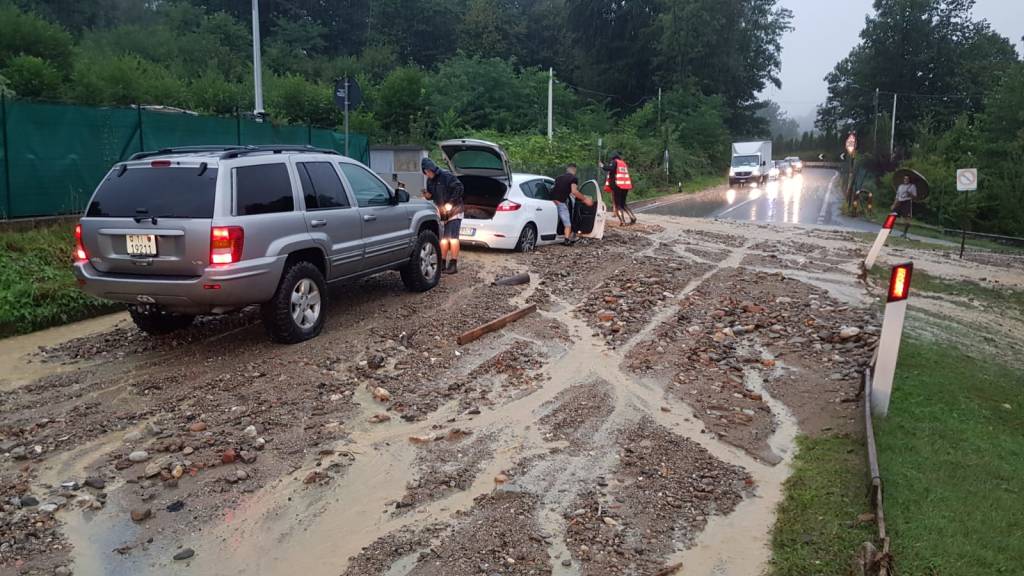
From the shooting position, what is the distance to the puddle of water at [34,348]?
7.19 m

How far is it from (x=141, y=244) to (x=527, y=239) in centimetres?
808

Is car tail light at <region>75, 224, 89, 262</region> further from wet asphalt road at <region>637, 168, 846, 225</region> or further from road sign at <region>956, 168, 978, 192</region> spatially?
wet asphalt road at <region>637, 168, 846, 225</region>

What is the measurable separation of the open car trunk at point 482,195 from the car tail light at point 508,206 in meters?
0.09

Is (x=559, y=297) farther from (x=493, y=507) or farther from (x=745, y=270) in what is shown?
(x=493, y=507)

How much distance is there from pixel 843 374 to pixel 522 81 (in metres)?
42.1

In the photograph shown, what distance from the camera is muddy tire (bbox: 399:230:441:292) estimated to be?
10.2 meters

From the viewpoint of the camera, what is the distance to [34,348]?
8219 mm

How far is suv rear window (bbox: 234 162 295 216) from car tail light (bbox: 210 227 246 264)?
0.23 meters

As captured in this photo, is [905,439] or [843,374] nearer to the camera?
[905,439]

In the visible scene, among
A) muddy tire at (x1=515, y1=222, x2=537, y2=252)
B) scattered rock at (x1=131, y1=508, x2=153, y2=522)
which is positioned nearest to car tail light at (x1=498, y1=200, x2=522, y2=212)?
muddy tire at (x1=515, y1=222, x2=537, y2=252)

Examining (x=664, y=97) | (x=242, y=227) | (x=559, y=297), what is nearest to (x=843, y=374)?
(x=559, y=297)

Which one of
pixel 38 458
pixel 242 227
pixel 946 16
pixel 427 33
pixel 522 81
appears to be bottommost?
pixel 38 458

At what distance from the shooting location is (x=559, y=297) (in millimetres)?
10609

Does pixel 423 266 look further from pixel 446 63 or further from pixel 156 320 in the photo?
pixel 446 63
